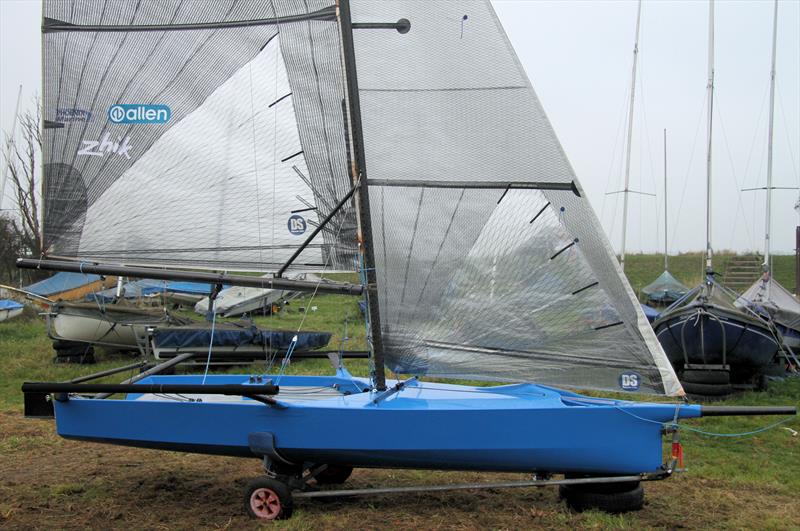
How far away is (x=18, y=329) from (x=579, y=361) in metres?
16.6

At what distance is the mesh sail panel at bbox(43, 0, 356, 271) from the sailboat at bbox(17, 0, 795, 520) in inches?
0.7

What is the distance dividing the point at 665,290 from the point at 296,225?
20.9m

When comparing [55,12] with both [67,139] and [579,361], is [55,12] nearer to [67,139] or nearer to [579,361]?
[67,139]

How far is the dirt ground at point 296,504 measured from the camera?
5621 mm

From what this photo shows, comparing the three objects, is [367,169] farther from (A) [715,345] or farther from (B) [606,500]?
(A) [715,345]

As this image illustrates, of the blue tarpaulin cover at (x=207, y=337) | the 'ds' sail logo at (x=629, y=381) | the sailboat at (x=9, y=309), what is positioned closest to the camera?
the 'ds' sail logo at (x=629, y=381)

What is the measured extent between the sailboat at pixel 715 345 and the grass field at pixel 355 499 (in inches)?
77.3

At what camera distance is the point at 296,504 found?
6.20 metres

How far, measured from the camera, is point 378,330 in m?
6.39

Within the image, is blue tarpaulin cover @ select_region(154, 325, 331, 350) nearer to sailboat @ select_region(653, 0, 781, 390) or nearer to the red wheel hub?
sailboat @ select_region(653, 0, 781, 390)

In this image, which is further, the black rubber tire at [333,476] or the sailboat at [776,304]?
the sailboat at [776,304]

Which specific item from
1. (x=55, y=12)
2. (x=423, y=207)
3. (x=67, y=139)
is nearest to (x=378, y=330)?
(x=423, y=207)

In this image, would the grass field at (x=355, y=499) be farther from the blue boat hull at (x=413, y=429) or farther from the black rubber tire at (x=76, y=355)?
the black rubber tire at (x=76, y=355)

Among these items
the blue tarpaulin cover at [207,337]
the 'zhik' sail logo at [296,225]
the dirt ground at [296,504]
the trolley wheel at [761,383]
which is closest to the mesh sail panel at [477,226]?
the 'zhik' sail logo at [296,225]
